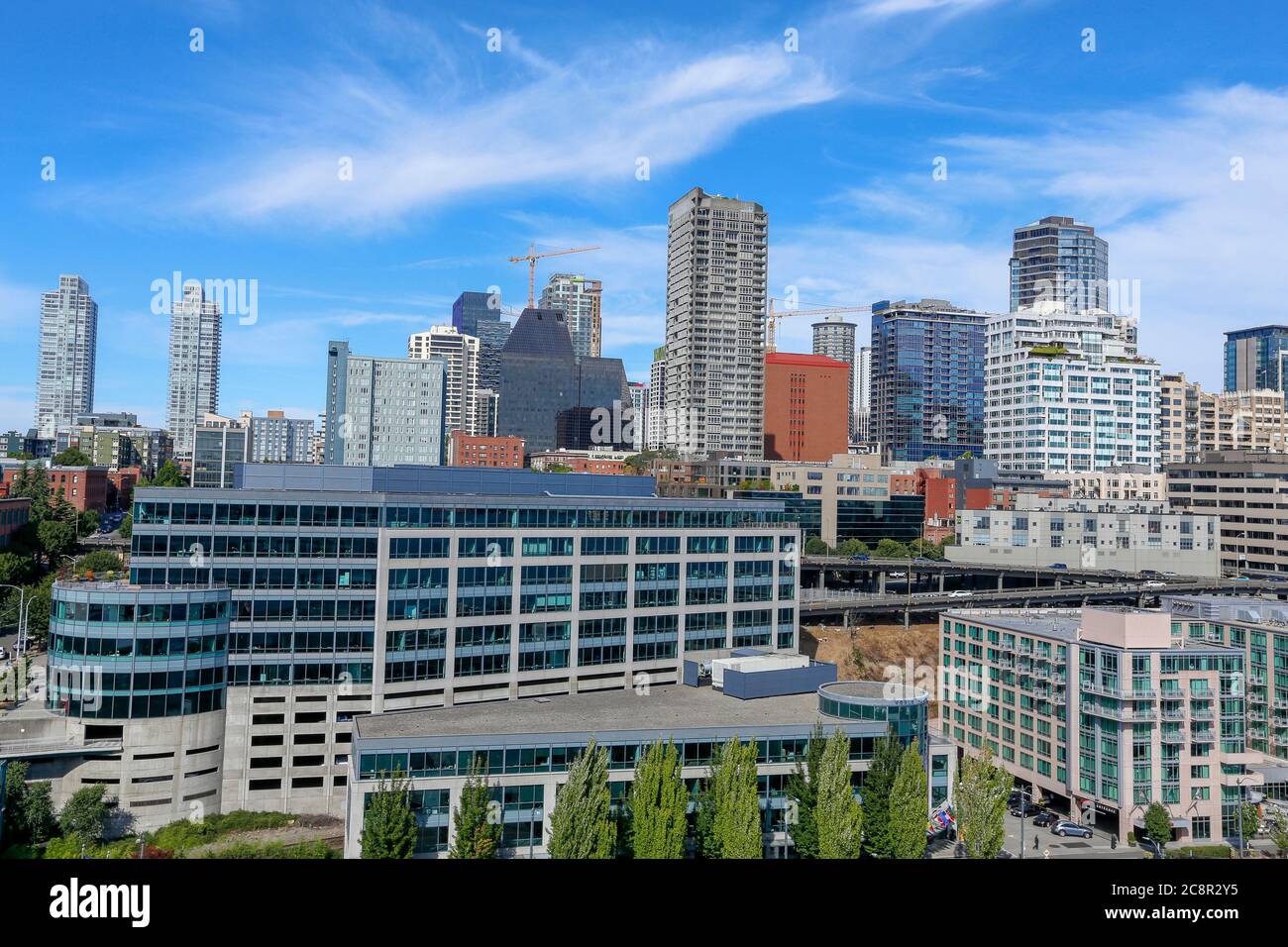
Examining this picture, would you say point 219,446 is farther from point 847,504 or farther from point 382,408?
point 847,504

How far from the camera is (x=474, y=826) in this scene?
30688 millimetres

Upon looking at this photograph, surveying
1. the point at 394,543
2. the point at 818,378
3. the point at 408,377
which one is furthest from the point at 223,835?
Answer: the point at 818,378

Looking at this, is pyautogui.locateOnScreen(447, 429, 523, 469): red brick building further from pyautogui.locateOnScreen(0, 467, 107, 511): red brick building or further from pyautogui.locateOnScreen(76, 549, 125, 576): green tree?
pyautogui.locateOnScreen(76, 549, 125, 576): green tree

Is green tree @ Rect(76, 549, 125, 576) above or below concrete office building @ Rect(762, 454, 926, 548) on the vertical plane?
below

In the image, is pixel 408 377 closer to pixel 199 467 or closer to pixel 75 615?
pixel 199 467

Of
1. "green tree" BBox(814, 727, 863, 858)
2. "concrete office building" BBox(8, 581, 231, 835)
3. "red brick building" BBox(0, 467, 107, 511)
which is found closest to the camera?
"green tree" BBox(814, 727, 863, 858)

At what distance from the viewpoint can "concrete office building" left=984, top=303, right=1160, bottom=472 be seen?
142 m

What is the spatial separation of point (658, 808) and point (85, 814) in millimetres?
22186

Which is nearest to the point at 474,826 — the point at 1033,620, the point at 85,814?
the point at 85,814

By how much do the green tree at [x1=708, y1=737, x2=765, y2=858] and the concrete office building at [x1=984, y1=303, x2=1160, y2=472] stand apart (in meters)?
122

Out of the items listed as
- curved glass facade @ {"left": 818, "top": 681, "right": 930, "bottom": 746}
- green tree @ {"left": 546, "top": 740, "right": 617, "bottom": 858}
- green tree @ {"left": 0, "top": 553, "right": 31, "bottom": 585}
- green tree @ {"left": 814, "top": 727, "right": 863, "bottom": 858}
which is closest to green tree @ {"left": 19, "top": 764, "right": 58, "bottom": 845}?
green tree @ {"left": 546, "top": 740, "right": 617, "bottom": 858}

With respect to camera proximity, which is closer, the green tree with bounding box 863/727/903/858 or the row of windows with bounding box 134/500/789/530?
the green tree with bounding box 863/727/903/858
